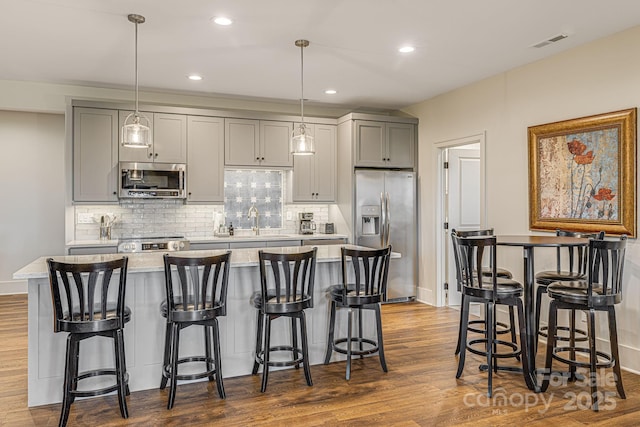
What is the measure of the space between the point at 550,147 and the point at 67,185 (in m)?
4.98

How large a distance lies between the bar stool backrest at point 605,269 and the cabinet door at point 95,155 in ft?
15.4

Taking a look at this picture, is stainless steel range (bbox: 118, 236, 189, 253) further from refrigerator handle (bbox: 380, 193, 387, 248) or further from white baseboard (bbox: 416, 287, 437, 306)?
white baseboard (bbox: 416, 287, 437, 306)

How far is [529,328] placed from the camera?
131 inches

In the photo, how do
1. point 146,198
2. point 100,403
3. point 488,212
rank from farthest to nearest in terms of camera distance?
point 146,198 < point 488,212 < point 100,403

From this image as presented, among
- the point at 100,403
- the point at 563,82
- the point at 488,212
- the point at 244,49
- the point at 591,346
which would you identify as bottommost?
the point at 100,403

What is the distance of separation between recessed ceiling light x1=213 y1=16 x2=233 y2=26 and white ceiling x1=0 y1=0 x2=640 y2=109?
0.21 feet

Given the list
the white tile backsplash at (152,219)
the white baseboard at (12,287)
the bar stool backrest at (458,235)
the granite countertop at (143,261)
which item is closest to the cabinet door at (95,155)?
the white tile backsplash at (152,219)

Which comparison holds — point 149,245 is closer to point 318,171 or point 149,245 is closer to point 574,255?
point 318,171

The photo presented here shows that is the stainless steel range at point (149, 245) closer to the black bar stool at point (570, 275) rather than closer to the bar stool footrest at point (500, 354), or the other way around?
the bar stool footrest at point (500, 354)

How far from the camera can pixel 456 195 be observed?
596 cm

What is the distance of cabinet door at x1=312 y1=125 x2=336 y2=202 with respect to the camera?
244 inches

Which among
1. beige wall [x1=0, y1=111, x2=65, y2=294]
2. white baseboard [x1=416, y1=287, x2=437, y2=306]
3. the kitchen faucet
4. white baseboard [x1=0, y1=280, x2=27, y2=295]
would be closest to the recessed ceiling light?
the kitchen faucet

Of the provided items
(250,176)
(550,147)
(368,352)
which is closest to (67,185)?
(250,176)

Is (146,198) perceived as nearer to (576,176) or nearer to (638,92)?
(576,176)
